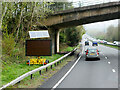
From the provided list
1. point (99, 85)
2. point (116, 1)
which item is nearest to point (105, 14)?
point (116, 1)

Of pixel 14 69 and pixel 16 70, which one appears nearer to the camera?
pixel 16 70

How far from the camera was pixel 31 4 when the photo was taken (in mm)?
26125

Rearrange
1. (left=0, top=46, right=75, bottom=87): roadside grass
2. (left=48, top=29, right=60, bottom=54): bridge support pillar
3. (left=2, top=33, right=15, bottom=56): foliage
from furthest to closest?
(left=48, top=29, right=60, bottom=54): bridge support pillar < (left=2, top=33, right=15, bottom=56): foliage < (left=0, top=46, right=75, bottom=87): roadside grass

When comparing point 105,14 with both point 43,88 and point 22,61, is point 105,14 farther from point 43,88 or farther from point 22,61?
point 43,88

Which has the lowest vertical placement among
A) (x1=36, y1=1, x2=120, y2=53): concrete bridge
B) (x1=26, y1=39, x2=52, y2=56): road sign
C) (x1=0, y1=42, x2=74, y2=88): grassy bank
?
(x1=0, y1=42, x2=74, y2=88): grassy bank

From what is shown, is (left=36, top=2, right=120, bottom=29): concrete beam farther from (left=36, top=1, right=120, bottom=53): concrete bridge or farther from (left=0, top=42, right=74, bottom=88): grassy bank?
(left=0, top=42, right=74, bottom=88): grassy bank

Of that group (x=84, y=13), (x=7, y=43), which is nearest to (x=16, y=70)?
(x=7, y=43)

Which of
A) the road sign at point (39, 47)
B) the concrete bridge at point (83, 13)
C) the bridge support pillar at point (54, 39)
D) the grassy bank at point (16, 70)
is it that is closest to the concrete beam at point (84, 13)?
the concrete bridge at point (83, 13)

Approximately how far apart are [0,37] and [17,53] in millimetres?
3071

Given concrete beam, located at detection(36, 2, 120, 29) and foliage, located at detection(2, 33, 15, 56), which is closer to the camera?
foliage, located at detection(2, 33, 15, 56)

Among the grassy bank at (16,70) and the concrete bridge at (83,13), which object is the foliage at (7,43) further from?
the concrete bridge at (83,13)

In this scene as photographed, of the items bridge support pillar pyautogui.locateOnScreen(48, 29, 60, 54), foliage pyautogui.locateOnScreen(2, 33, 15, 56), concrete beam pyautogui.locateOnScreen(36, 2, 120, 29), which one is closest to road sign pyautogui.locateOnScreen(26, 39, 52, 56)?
foliage pyautogui.locateOnScreen(2, 33, 15, 56)

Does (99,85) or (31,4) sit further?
(31,4)

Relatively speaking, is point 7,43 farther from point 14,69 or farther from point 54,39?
point 54,39
